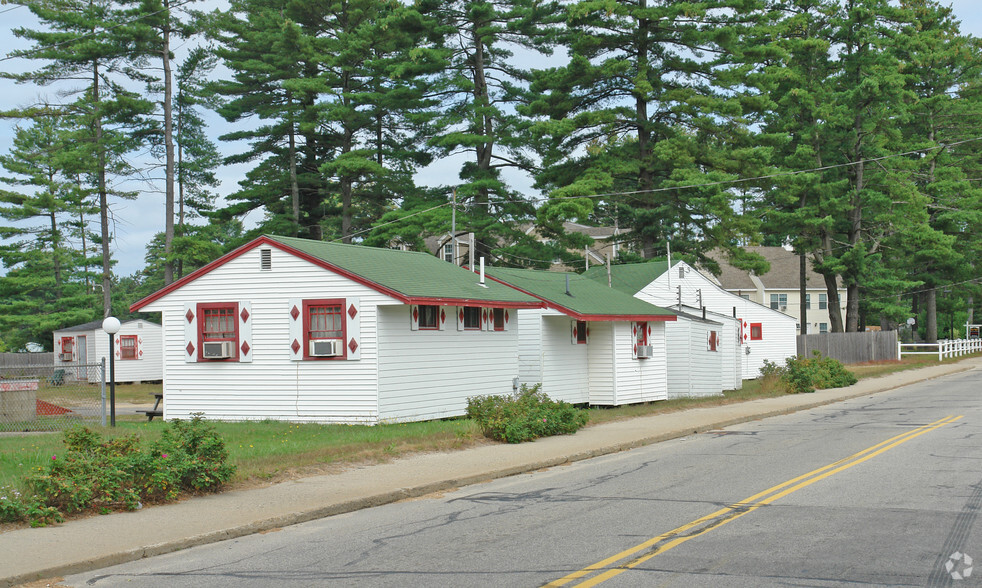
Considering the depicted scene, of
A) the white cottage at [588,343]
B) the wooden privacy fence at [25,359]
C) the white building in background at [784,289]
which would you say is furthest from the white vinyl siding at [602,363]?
the white building in background at [784,289]

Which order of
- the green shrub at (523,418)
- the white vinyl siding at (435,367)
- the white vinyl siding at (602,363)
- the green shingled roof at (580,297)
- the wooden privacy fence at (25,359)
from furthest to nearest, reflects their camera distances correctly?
the wooden privacy fence at (25,359), the white vinyl siding at (602,363), the green shingled roof at (580,297), the white vinyl siding at (435,367), the green shrub at (523,418)

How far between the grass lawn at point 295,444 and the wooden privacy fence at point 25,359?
27.9 meters

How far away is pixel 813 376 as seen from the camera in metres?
33.1

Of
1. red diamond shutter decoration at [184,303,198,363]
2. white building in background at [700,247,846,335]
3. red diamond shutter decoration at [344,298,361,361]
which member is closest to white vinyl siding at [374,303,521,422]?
red diamond shutter decoration at [344,298,361,361]

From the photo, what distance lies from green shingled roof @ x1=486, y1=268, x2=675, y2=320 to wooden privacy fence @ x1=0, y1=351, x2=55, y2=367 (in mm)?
30618

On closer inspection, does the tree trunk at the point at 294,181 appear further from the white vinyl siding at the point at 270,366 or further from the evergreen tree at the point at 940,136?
the evergreen tree at the point at 940,136

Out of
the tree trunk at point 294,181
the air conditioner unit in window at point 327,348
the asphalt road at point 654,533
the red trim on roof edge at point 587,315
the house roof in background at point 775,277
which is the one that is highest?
the tree trunk at point 294,181

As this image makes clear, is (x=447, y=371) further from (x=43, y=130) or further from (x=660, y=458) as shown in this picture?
(x=43, y=130)

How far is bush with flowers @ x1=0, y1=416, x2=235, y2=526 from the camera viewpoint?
394 inches

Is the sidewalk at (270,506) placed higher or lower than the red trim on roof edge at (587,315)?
Answer: lower

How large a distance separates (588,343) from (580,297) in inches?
58.2

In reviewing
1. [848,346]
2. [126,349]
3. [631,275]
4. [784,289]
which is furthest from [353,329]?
[784,289]

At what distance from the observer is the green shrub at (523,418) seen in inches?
688

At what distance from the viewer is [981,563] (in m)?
7.71
